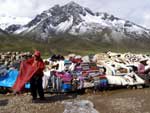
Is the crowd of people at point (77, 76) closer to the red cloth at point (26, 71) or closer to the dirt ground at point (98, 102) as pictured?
the red cloth at point (26, 71)

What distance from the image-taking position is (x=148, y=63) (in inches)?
1099

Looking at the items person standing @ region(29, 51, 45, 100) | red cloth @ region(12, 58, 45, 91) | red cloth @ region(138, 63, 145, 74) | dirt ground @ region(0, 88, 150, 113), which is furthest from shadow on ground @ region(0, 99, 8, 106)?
red cloth @ region(138, 63, 145, 74)

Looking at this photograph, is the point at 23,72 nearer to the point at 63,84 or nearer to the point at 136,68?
the point at 63,84

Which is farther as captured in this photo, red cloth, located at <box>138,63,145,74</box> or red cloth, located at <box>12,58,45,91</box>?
red cloth, located at <box>138,63,145,74</box>

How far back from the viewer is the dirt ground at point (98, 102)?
17.8 m

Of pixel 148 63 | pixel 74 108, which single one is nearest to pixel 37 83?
pixel 74 108

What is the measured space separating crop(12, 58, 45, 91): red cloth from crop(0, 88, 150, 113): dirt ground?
0.63m

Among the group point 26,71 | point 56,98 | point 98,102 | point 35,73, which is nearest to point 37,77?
point 35,73

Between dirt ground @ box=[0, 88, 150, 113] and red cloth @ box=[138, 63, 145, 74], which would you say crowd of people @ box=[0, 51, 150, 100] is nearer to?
red cloth @ box=[138, 63, 145, 74]

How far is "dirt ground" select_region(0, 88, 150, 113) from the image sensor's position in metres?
17.8

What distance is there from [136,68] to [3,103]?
960 cm

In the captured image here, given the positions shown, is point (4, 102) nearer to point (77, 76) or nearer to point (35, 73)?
point (35, 73)

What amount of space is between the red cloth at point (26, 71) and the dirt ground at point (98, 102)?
632mm

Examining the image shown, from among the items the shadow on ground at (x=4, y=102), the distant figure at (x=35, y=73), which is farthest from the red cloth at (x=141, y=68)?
the shadow on ground at (x=4, y=102)
